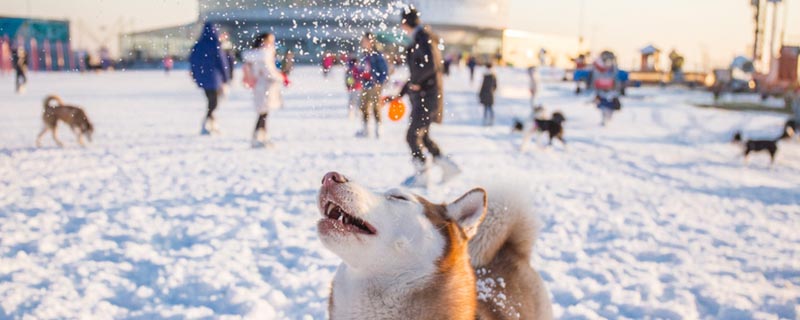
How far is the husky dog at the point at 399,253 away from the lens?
5.82 feet

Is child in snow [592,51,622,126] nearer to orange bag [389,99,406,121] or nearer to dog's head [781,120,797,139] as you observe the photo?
dog's head [781,120,797,139]

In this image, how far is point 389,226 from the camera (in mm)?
1854

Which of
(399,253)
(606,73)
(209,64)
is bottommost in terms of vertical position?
(399,253)

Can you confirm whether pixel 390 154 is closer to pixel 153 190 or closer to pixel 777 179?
pixel 153 190

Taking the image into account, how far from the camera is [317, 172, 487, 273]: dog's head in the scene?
176 centimetres

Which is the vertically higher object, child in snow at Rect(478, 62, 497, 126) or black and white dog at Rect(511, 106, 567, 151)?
child in snow at Rect(478, 62, 497, 126)

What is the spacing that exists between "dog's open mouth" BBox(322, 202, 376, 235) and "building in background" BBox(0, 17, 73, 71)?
4935 cm

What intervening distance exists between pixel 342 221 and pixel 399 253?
223mm

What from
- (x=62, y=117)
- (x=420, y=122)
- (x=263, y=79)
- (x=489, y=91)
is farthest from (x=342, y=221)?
(x=489, y=91)

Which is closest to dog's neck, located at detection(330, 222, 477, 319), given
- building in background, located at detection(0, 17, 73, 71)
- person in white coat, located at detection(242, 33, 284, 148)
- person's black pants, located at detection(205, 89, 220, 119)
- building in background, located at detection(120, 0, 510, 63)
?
building in background, located at detection(120, 0, 510, 63)

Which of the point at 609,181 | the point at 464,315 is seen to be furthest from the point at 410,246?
the point at 609,181

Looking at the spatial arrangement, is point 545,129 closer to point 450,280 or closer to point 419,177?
point 419,177

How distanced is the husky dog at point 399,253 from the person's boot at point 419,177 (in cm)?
473

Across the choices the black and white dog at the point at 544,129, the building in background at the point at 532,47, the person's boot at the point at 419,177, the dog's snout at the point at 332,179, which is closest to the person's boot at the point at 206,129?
the person's boot at the point at 419,177
